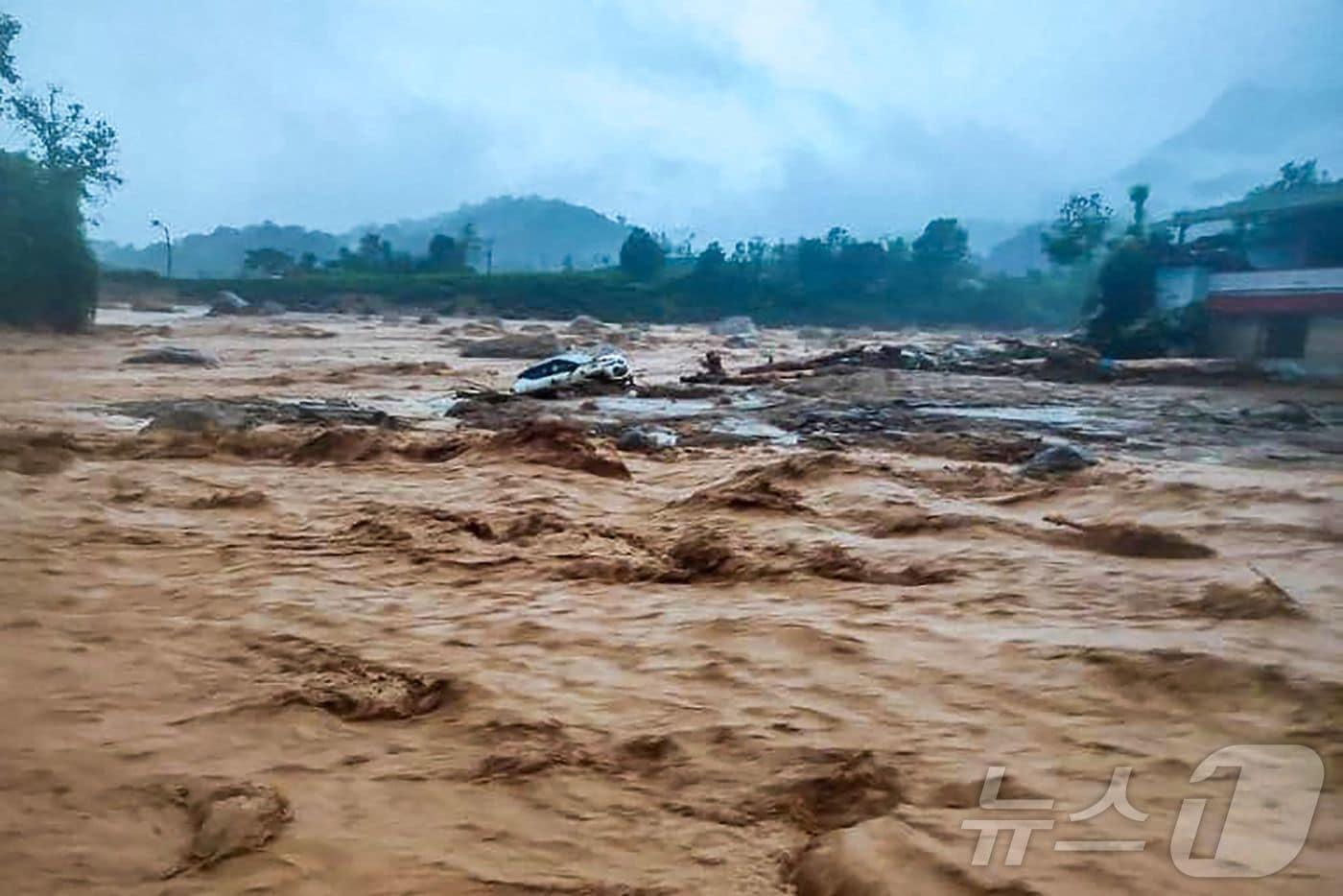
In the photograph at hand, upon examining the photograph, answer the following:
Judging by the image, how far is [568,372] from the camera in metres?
18.2

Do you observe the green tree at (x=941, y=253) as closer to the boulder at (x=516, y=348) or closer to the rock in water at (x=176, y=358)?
the boulder at (x=516, y=348)

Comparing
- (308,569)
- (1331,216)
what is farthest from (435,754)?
(1331,216)

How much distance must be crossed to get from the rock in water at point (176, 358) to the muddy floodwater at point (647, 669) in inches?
452

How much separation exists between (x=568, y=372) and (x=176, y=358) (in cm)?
912

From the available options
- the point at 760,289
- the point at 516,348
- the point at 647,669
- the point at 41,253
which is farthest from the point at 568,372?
the point at 760,289

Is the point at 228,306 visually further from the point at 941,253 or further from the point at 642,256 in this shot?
the point at 941,253

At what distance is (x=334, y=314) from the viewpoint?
A: 4916 centimetres

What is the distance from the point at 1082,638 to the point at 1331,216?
63.4 feet

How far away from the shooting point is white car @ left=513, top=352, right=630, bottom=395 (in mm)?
17750

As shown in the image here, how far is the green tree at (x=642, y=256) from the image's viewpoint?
2307 inches

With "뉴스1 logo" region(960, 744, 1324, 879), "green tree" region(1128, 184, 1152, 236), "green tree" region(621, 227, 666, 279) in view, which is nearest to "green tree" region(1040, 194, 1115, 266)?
"green tree" region(1128, 184, 1152, 236)

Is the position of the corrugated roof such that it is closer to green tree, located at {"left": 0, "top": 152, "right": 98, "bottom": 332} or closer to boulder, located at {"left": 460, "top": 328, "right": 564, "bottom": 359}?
boulder, located at {"left": 460, "top": 328, "right": 564, "bottom": 359}

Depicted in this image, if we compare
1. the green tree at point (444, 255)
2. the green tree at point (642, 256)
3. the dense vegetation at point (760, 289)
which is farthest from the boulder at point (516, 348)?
the green tree at point (444, 255)

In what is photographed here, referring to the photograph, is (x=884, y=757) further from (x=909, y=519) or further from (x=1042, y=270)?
(x=1042, y=270)
